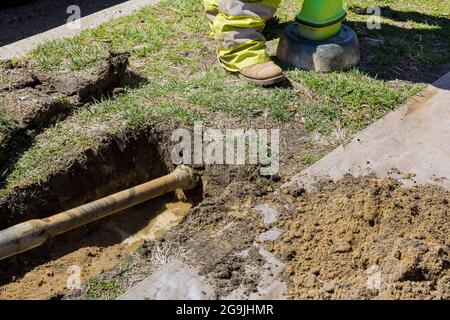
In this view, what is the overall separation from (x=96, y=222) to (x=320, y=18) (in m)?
2.12

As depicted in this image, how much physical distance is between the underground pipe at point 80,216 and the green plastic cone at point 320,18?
4.85 ft

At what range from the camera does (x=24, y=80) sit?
4152mm

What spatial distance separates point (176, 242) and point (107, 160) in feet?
3.07

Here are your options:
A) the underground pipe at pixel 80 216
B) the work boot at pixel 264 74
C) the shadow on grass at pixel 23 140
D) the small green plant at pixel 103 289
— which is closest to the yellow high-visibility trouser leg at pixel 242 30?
the work boot at pixel 264 74

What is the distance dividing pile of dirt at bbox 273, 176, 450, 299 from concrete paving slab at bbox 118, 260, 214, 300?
411 mm

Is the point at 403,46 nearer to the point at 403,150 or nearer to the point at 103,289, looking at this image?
the point at 403,150

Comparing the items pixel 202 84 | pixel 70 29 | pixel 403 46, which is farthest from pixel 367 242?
pixel 70 29

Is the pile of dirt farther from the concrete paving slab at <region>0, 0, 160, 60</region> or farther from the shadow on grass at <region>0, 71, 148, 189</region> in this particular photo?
the concrete paving slab at <region>0, 0, 160, 60</region>

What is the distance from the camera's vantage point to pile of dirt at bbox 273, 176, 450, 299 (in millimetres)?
2836

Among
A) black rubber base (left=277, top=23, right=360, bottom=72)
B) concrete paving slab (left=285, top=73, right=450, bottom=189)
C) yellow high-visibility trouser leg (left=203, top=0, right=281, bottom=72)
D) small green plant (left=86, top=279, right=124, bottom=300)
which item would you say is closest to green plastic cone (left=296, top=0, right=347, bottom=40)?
black rubber base (left=277, top=23, right=360, bottom=72)

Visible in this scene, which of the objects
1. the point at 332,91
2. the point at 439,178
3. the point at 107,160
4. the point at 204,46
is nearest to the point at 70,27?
the point at 204,46

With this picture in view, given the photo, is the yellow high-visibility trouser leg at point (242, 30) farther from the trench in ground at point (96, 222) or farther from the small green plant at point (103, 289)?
the small green plant at point (103, 289)

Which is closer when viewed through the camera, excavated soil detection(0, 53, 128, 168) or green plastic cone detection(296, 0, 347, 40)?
excavated soil detection(0, 53, 128, 168)

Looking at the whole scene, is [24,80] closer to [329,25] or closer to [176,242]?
[176,242]
